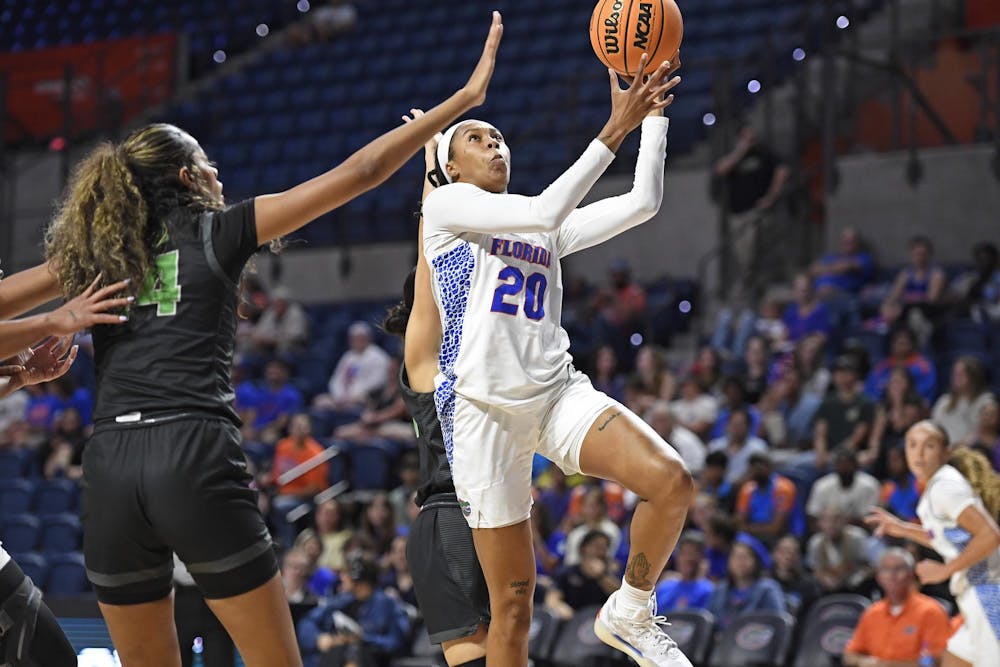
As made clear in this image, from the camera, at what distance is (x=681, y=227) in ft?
47.6

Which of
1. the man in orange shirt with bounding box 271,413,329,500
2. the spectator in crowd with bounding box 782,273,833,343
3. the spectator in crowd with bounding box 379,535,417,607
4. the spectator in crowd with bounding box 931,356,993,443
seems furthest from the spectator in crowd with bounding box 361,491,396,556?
the spectator in crowd with bounding box 931,356,993,443

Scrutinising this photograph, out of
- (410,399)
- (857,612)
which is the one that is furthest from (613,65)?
(857,612)

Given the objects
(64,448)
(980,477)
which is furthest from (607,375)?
(980,477)

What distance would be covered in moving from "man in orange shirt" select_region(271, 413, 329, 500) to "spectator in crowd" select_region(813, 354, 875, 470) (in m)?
4.22

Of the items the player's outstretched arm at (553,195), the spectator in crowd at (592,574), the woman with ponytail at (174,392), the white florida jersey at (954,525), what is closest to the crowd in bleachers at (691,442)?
the spectator in crowd at (592,574)

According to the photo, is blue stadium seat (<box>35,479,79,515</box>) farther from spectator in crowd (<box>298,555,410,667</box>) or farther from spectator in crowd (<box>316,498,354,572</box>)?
spectator in crowd (<box>298,555,410,667</box>)

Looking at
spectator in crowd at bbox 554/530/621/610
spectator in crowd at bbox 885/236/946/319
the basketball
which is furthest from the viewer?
spectator in crowd at bbox 885/236/946/319

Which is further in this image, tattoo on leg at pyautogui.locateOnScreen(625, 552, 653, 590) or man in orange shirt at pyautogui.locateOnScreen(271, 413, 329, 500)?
man in orange shirt at pyautogui.locateOnScreen(271, 413, 329, 500)

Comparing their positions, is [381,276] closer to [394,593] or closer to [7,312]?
[394,593]

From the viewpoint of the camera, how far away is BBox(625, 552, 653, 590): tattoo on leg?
427cm

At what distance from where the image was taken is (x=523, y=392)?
4.16m

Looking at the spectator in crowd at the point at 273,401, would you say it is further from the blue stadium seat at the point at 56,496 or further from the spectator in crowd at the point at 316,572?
the spectator in crowd at the point at 316,572

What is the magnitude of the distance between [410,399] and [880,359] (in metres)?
7.57

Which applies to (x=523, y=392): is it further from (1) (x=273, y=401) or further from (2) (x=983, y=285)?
(1) (x=273, y=401)
